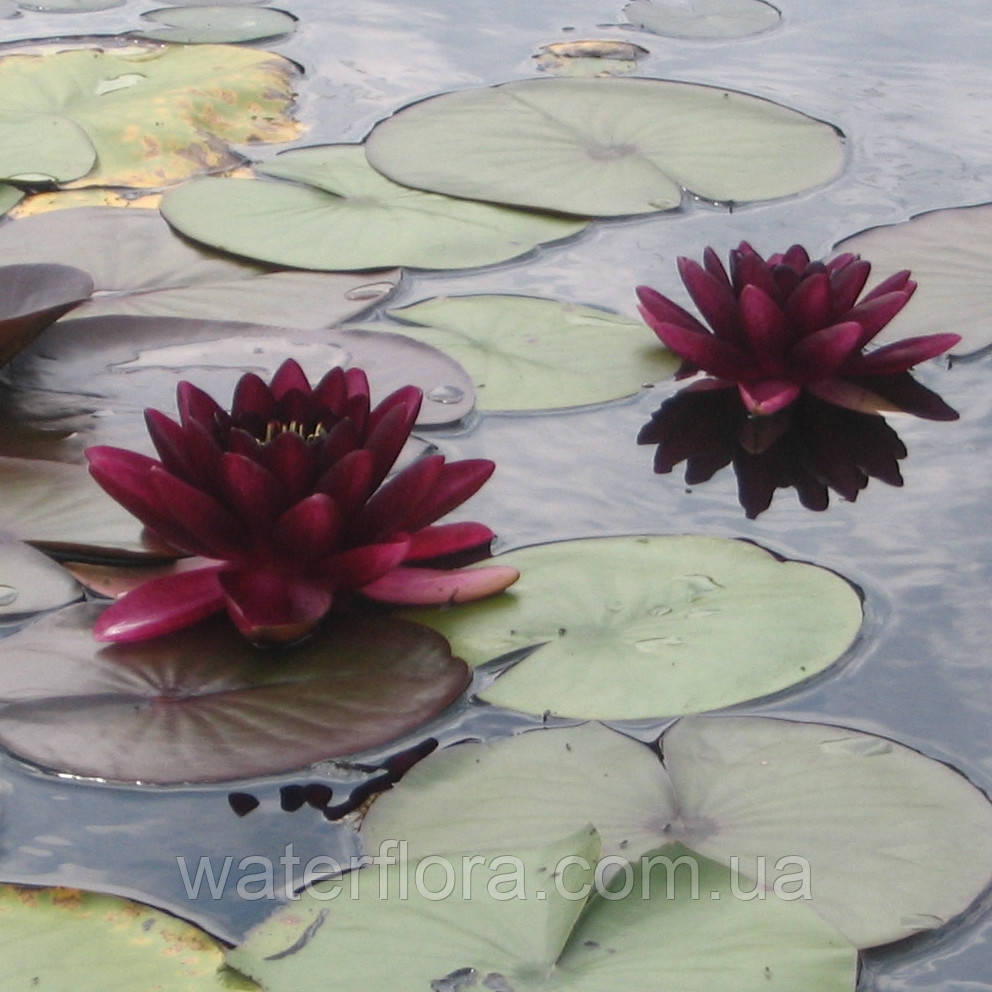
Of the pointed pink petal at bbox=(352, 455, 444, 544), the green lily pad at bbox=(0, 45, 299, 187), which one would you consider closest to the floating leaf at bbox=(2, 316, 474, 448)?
the pointed pink petal at bbox=(352, 455, 444, 544)

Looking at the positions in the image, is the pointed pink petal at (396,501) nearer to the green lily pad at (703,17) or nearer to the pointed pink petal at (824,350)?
the pointed pink petal at (824,350)

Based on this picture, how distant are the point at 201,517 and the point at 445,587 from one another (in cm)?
24

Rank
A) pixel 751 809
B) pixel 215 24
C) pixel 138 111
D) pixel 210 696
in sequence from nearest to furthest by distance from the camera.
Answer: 1. pixel 751 809
2. pixel 210 696
3. pixel 138 111
4. pixel 215 24

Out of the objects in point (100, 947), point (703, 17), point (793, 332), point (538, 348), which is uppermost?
point (703, 17)

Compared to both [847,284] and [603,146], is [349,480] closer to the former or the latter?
[847,284]

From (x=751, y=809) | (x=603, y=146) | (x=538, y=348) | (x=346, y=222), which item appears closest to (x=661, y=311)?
(x=538, y=348)

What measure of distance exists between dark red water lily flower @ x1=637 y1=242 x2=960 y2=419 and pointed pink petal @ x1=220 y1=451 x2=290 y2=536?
66 centimetres

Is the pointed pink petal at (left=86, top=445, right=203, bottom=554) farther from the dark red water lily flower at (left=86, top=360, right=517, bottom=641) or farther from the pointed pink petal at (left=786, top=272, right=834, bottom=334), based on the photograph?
the pointed pink petal at (left=786, top=272, right=834, bottom=334)

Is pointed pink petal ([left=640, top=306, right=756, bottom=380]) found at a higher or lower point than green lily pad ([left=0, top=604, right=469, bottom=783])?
higher

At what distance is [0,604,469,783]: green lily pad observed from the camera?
1.21 metres

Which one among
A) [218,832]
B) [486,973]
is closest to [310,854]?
[218,832]

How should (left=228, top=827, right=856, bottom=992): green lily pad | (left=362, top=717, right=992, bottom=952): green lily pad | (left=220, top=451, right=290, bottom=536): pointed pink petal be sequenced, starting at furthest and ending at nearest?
(left=220, top=451, right=290, bottom=536): pointed pink petal → (left=362, top=717, right=992, bottom=952): green lily pad → (left=228, top=827, right=856, bottom=992): green lily pad

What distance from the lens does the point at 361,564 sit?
1.37m

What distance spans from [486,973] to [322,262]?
1358mm
